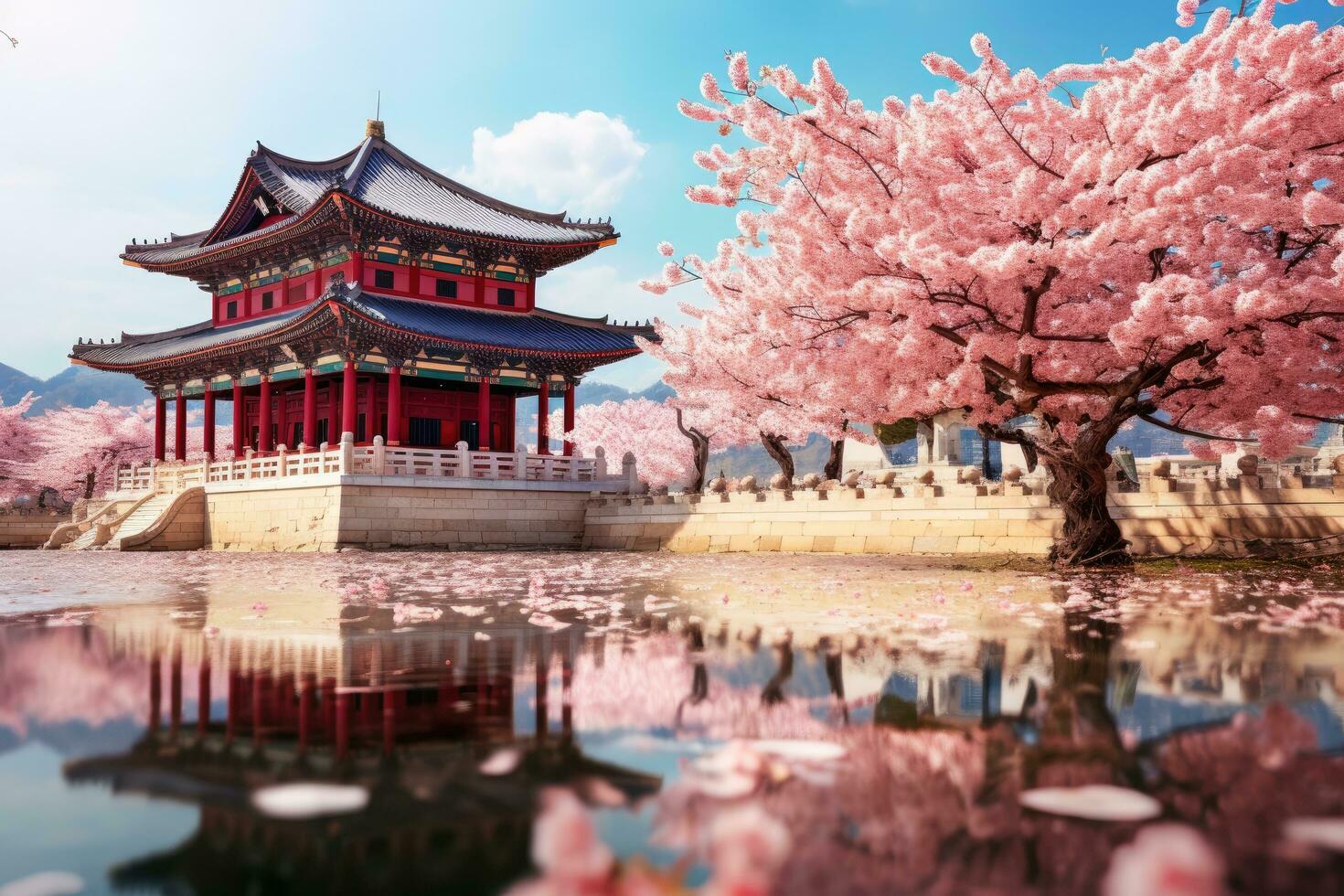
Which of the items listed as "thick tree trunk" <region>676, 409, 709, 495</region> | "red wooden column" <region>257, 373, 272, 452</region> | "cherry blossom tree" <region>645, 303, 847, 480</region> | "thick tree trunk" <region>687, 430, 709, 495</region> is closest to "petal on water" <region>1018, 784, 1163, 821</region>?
"cherry blossom tree" <region>645, 303, 847, 480</region>

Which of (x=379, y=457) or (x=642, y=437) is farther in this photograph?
(x=642, y=437)

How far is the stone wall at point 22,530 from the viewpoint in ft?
115

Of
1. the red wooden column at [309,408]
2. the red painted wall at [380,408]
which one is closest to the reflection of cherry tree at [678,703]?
the red painted wall at [380,408]

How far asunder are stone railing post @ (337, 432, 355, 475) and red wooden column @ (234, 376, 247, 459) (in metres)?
8.11

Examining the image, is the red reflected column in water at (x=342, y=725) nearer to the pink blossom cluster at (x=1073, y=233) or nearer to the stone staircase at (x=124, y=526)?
the pink blossom cluster at (x=1073, y=233)

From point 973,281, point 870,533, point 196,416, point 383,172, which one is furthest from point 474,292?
point 196,416

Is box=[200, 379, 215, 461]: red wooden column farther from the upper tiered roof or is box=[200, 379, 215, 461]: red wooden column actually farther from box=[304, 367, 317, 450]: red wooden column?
the upper tiered roof

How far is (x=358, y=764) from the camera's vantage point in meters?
1.98

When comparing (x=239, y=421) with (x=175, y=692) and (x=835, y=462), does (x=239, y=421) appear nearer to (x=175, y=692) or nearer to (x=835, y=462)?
(x=835, y=462)

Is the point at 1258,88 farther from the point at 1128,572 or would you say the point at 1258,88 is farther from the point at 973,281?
the point at 1128,572

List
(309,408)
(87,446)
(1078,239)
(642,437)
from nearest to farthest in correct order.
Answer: (1078,239)
(309,408)
(642,437)
(87,446)

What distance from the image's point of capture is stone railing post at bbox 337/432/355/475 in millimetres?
22797

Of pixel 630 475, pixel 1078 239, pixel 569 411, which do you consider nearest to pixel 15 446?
pixel 569 411

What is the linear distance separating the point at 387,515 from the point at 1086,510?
16.7 m
